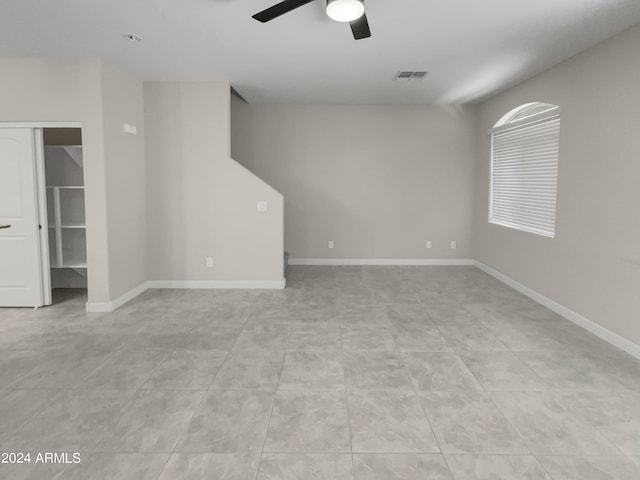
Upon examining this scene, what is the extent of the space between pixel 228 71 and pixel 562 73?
350 cm

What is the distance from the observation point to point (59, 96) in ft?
13.2

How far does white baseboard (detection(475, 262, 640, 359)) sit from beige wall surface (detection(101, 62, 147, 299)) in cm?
465

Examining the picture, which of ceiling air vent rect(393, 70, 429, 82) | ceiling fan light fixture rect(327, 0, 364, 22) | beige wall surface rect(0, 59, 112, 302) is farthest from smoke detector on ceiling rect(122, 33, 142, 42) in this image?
ceiling air vent rect(393, 70, 429, 82)

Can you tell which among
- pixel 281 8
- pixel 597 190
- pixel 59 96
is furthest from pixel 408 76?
pixel 59 96

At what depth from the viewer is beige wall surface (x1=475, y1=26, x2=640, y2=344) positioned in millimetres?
3248

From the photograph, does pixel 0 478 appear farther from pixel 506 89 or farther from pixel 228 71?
pixel 506 89

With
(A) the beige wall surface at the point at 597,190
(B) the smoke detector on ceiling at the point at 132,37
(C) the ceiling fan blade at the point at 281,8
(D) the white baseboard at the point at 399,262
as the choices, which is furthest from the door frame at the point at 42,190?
(A) the beige wall surface at the point at 597,190

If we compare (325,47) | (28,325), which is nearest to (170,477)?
(28,325)

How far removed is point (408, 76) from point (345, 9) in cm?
234

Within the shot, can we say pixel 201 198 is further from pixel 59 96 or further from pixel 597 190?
pixel 597 190

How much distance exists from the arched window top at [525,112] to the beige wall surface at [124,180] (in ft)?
15.1

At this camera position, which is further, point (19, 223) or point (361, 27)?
point (19, 223)

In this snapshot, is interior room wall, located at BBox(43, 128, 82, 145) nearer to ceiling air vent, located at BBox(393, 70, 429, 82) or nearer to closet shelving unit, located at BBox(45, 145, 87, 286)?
closet shelving unit, located at BBox(45, 145, 87, 286)

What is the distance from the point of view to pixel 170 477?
71.9 inches
